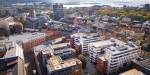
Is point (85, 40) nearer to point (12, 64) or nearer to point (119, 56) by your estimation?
point (119, 56)

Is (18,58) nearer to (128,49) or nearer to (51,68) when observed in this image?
(51,68)

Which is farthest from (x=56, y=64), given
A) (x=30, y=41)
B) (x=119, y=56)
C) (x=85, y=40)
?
(x=30, y=41)

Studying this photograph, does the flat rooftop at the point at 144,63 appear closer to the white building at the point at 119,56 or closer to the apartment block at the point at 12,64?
the white building at the point at 119,56

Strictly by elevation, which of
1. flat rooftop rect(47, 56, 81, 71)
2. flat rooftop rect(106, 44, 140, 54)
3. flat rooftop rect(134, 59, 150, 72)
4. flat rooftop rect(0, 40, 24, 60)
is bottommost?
flat rooftop rect(134, 59, 150, 72)

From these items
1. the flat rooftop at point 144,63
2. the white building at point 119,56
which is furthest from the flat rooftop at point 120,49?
the flat rooftop at point 144,63

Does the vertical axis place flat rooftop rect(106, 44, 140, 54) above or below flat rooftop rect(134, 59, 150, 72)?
above

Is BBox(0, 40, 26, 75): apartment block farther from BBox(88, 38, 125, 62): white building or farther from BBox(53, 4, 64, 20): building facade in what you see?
BBox(53, 4, 64, 20): building facade

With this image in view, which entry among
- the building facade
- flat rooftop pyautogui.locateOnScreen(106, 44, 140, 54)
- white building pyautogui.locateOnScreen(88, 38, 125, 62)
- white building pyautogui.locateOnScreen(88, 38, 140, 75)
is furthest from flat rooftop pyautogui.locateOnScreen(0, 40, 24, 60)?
the building facade

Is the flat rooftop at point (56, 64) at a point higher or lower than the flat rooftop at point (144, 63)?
higher

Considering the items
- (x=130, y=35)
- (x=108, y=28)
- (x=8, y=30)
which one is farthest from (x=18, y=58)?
(x=108, y=28)

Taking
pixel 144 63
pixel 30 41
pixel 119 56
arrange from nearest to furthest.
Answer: pixel 144 63 < pixel 119 56 < pixel 30 41

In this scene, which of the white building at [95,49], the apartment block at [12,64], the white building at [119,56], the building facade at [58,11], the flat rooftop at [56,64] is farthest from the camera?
the building facade at [58,11]

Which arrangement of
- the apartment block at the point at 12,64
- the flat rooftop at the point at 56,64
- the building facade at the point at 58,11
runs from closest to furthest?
the apartment block at the point at 12,64, the flat rooftop at the point at 56,64, the building facade at the point at 58,11
